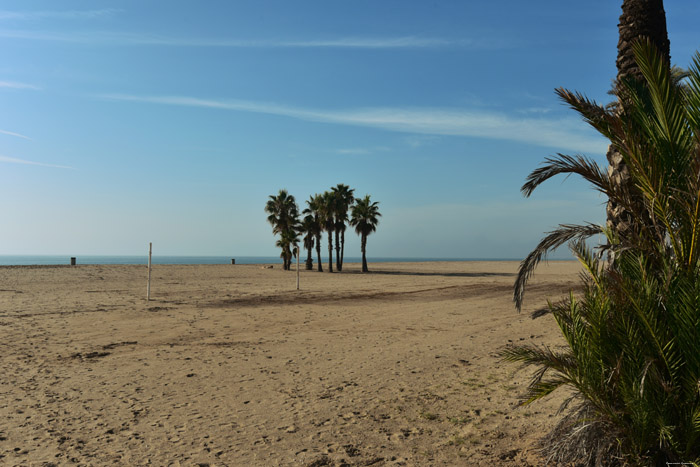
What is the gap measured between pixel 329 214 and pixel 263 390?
48.6 metres

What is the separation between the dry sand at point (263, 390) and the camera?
5637 mm

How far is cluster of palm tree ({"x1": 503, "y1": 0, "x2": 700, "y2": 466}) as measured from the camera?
4.11 metres

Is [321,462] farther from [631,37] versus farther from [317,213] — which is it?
[317,213]

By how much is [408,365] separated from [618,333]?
241 inches

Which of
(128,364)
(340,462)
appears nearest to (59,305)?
(128,364)

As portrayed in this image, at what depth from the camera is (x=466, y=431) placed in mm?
6312

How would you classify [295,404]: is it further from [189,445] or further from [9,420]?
[9,420]

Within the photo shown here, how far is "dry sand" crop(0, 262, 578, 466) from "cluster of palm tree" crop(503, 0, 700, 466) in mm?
1333

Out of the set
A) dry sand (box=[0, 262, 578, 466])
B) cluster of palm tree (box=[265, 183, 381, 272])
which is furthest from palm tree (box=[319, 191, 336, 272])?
dry sand (box=[0, 262, 578, 466])

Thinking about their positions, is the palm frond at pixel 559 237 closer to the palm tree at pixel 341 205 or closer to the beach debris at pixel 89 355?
the beach debris at pixel 89 355

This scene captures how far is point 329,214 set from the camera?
5644cm

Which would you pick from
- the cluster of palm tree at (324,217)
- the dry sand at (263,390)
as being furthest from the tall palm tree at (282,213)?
the dry sand at (263,390)

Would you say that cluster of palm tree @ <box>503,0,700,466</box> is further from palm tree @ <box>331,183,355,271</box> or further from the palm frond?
palm tree @ <box>331,183,355,271</box>

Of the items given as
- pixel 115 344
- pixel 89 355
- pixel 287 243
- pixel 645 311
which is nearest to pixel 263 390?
pixel 89 355
